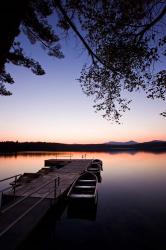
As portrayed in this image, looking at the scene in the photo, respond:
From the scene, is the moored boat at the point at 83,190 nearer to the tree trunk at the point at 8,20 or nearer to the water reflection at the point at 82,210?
the water reflection at the point at 82,210

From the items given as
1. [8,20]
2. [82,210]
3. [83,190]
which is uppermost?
[8,20]

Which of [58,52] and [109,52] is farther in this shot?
[58,52]

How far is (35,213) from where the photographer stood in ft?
32.3

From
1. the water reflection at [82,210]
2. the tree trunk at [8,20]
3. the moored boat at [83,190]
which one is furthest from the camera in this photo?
the moored boat at [83,190]

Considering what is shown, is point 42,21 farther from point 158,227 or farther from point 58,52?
point 158,227

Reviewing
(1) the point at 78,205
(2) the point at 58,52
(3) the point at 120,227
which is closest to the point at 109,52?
(2) the point at 58,52

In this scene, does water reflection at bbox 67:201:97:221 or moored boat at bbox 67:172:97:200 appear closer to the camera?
water reflection at bbox 67:201:97:221

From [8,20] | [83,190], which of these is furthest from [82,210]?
[8,20]

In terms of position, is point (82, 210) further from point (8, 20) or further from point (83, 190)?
point (8, 20)

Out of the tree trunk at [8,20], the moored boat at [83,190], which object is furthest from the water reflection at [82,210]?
the tree trunk at [8,20]

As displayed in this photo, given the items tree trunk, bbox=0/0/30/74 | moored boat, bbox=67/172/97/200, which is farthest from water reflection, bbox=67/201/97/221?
tree trunk, bbox=0/0/30/74

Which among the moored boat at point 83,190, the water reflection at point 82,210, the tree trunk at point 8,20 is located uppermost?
the tree trunk at point 8,20

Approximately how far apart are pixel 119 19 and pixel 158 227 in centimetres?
1119

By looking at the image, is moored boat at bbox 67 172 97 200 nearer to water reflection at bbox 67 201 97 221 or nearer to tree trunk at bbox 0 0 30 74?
water reflection at bbox 67 201 97 221
